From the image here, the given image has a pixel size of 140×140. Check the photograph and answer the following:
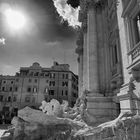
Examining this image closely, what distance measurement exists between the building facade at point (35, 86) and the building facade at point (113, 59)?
30.2 metres

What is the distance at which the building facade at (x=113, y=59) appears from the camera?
9.01 meters

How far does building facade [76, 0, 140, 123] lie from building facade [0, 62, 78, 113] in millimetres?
30173

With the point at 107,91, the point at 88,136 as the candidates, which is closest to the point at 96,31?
the point at 107,91

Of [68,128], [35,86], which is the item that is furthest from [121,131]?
[35,86]

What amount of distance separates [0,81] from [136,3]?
4923 cm

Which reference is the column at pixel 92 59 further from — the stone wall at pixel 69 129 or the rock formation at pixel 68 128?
the stone wall at pixel 69 129

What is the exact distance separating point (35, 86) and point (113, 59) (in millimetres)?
35893

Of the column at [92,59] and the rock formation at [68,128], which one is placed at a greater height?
the column at [92,59]

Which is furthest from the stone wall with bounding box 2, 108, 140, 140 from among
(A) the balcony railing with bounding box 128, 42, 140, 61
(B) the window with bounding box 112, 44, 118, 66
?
(B) the window with bounding box 112, 44, 118, 66

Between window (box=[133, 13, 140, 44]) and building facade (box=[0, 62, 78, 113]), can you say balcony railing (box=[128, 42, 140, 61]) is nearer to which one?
window (box=[133, 13, 140, 44])

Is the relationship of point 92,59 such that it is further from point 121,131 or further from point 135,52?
point 121,131

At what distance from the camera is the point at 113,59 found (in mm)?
14742

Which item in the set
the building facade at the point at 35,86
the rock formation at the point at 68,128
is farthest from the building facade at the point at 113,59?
the building facade at the point at 35,86

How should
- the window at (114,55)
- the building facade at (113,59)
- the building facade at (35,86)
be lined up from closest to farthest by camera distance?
the building facade at (113,59) < the window at (114,55) < the building facade at (35,86)
